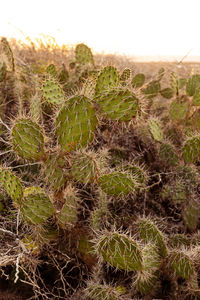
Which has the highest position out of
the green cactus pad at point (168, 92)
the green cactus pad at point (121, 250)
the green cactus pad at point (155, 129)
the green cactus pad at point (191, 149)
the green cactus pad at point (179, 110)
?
the green cactus pad at point (168, 92)

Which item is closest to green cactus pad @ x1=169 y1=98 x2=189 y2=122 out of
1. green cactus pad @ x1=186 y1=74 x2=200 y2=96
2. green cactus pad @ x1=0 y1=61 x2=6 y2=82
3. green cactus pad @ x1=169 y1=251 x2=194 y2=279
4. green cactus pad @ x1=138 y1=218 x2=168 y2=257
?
green cactus pad @ x1=186 y1=74 x2=200 y2=96

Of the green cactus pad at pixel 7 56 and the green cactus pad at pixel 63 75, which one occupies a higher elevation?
the green cactus pad at pixel 7 56

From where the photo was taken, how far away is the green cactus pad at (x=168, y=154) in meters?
1.96

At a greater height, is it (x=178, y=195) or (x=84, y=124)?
(x=84, y=124)

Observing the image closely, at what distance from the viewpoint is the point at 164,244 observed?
1.44 m

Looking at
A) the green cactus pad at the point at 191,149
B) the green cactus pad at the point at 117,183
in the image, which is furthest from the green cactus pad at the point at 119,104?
the green cactus pad at the point at 191,149

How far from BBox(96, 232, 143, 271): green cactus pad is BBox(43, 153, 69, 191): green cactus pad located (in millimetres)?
444

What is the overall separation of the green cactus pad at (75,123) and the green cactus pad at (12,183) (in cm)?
30

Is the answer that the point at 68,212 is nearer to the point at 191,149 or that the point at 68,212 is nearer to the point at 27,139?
the point at 27,139

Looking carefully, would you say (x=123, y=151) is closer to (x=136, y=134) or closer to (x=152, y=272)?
(x=136, y=134)

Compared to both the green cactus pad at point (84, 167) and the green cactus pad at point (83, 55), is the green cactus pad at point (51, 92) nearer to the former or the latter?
the green cactus pad at point (84, 167)

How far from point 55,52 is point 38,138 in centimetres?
267

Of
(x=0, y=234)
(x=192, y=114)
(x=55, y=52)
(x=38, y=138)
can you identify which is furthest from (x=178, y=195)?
(x=55, y=52)

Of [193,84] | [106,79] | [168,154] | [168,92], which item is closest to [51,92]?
[106,79]
